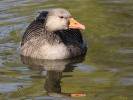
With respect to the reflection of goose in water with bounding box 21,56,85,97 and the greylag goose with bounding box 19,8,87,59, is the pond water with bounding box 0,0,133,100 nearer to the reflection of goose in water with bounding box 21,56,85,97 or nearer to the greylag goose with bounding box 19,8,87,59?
the reflection of goose in water with bounding box 21,56,85,97

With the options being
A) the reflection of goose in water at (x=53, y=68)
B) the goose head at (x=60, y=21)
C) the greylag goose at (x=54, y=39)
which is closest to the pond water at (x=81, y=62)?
the reflection of goose in water at (x=53, y=68)

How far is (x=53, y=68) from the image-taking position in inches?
448

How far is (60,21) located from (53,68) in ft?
4.47

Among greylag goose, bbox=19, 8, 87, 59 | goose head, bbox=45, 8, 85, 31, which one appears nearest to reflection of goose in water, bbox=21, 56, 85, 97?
greylag goose, bbox=19, 8, 87, 59

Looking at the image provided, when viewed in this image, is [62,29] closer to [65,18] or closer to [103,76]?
[65,18]

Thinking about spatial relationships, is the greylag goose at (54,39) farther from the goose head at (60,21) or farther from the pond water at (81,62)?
the pond water at (81,62)

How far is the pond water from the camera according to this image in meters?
9.59

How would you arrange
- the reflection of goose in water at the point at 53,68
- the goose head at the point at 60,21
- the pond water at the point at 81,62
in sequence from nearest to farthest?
1. the pond water at the point at 81,62
2. the reflection of goose in water at the point at 53,68
3. the goose head at the point at 60,21

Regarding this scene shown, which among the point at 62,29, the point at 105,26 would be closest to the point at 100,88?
the point at 62,29

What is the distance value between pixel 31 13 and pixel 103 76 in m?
6.97

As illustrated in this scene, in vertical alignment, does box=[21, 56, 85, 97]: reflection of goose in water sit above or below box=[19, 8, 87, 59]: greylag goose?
below

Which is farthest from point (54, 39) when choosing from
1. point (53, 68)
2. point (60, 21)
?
point (53, 68)

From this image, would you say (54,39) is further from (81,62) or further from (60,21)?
(81,62)

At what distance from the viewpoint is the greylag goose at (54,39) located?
11.5 m
